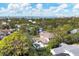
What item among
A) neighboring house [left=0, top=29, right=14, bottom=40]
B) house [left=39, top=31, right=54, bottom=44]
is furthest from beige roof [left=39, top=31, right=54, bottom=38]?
neighboring house [left=0, top=29, right=14, bottom=40]

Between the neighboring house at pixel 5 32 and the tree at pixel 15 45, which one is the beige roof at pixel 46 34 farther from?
the neighboring house at pixel 5 32

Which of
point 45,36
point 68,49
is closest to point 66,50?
point 68,49

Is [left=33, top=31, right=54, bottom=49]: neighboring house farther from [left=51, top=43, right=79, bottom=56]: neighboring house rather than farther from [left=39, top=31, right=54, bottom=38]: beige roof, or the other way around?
[left=51, top=43, right=79, bottom=56]: neighboring house

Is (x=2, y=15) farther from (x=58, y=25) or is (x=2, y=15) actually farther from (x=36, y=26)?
(x=58, y=25)

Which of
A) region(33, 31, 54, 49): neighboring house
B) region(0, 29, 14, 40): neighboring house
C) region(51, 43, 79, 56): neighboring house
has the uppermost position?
region(0, 29, 14, 40): neighboring house

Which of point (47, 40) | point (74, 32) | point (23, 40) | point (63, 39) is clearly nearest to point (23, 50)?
point (23, 40)

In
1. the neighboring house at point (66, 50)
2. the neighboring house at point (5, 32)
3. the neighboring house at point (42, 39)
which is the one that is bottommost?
the neighboring house at point (66, 50)

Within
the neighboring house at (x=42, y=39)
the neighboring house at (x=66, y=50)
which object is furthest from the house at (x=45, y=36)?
the neighboring house at (x=66, y=50)

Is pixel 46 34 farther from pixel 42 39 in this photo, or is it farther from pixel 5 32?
pixel 5 32
